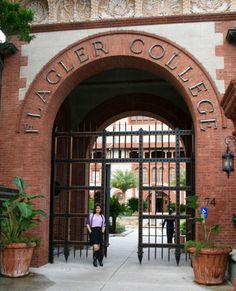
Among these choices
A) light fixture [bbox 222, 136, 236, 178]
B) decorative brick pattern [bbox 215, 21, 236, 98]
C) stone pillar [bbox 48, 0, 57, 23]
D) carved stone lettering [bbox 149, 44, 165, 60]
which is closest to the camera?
light fixture [bbox 222, 136, 236, 178]

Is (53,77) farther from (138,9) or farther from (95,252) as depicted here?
(95,252)

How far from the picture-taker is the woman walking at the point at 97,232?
38.3ft

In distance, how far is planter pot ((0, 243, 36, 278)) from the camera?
9852 millimetres

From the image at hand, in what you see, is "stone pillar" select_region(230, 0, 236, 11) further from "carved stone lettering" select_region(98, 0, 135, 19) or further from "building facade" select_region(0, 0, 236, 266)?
"carved stone lettering" select_region(98, 0, 135, 19)

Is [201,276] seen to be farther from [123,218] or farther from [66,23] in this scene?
[123,218]

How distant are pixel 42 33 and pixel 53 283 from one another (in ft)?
22.2

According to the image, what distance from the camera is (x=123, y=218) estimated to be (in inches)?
1647

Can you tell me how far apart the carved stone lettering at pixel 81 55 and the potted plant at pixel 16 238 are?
147 inches

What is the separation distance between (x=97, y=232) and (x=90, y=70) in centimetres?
449

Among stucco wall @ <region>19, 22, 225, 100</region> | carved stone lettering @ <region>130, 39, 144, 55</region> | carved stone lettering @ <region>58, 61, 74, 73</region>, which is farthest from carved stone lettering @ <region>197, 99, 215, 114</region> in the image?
carved stone lettering @ <region>58, 61, 74, 73</region>

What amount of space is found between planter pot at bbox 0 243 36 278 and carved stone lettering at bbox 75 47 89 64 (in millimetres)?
5098

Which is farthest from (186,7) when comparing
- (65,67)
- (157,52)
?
(65,67)

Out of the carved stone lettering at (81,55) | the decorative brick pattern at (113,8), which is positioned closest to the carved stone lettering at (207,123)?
the decorative brick pattern at (113,8)

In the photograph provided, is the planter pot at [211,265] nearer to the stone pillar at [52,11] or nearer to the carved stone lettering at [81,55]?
the carved stone lettering at [81,55]
